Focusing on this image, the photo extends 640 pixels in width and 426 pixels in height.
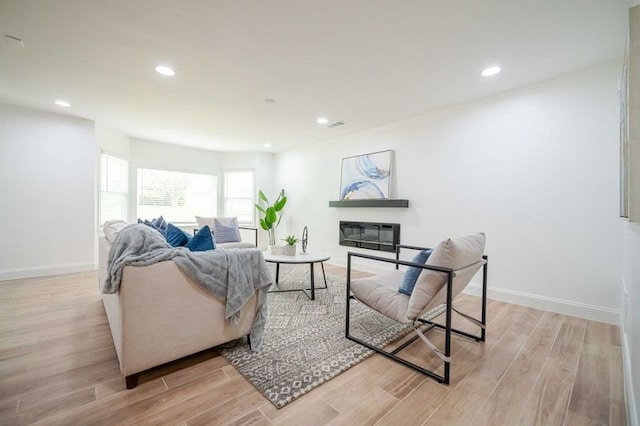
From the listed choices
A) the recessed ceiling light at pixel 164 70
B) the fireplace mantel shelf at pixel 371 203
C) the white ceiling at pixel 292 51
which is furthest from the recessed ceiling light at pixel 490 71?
the recessed ceiling light at pixel 164 70

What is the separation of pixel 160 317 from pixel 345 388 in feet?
3.86

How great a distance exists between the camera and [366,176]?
465 centimetres

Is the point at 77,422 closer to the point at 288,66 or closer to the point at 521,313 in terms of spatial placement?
the point at 288,66

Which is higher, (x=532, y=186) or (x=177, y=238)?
(x=532, y=186)

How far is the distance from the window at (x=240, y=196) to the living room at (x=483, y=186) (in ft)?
6.02

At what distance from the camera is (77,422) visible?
134cm

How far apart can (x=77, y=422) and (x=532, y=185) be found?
13.5 ft

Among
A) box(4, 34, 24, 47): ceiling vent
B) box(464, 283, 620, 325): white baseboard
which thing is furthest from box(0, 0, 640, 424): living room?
box(4, 34, 24, 47): ceiling vent

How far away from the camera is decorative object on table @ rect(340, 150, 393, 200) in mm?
4371

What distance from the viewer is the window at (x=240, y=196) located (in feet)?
21.8

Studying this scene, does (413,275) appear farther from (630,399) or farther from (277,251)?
(277,251)

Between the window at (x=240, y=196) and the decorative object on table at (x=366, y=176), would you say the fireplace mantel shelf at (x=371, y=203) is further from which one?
the window at (x=240, y=196)

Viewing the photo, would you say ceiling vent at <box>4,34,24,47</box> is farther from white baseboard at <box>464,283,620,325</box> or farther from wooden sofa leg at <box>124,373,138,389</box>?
white baseboard at <box>464,283,620,325</box>

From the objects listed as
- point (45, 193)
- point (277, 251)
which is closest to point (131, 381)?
point (277, 251)
